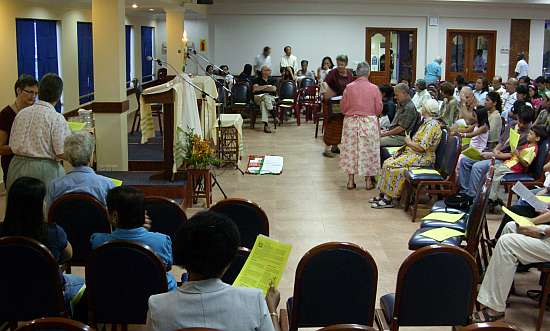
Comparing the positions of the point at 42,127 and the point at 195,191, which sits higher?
the point at 42,127

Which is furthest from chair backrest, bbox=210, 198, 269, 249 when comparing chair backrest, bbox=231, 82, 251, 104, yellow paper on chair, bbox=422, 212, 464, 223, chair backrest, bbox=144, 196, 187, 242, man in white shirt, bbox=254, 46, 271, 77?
man in white shirt, bbox=254, 46, 271, 77

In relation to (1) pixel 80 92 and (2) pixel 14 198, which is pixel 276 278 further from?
(1) pixel 80 92

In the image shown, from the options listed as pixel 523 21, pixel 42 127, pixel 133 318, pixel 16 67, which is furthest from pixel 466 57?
pixel 133 318

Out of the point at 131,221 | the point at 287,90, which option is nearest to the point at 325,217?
the point at 131,221

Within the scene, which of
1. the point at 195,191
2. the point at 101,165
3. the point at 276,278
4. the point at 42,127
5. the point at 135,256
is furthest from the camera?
the point at 101,165

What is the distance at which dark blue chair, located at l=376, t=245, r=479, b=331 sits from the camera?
3279 millimetres

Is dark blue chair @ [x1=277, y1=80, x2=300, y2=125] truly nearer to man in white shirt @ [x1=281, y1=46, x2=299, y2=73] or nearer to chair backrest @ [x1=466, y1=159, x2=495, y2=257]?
man in white shirt @ [x1=281, y1=46, x2=299, y2=73]

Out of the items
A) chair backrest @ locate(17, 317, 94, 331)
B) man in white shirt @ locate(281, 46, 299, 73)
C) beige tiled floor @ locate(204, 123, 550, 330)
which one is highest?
man in white shirt @ locate(281, 46, 299, 73)

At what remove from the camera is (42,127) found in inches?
193

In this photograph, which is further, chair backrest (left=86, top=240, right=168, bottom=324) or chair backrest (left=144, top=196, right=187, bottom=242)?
chair backrest (left=144, top=196, right=187, bottom=242)

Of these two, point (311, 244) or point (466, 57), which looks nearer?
point (311, 244)

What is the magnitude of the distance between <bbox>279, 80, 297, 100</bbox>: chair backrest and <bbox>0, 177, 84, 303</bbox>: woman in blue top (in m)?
10.9

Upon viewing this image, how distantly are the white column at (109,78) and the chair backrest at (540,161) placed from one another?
4522mm

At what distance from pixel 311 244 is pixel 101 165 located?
10.3 feet
